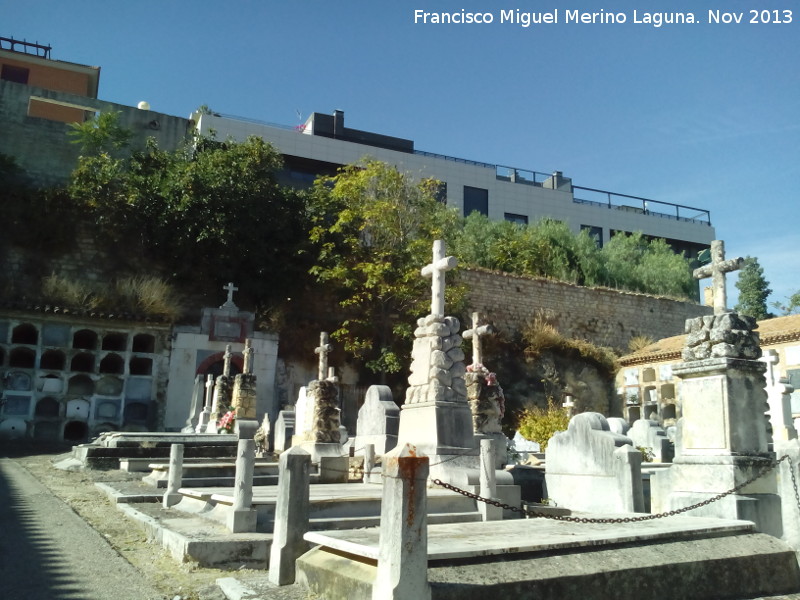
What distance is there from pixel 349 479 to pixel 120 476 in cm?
422

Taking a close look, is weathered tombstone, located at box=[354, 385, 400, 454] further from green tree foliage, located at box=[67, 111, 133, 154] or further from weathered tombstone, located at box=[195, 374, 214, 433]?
green tree foliage, located at box=[67, 111, 133, 154]

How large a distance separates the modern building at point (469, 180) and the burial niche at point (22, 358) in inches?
508

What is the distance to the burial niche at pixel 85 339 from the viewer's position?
19562 mm

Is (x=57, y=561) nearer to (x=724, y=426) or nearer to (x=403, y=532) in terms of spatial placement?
(x=403, y=532)

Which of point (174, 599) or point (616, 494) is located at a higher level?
point (616, 494)

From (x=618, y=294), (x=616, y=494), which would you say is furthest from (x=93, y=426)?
(x=618, y=294)

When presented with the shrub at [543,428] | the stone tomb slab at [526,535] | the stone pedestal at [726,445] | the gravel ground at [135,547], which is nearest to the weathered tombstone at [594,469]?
the stone pedestal at [726,445]

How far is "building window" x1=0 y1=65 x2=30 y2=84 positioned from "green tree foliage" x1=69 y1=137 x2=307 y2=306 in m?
10.3

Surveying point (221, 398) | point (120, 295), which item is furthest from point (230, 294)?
point (221, 398)

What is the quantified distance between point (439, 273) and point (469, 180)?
87.5 feet

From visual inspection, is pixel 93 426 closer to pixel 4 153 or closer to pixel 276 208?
pixel 276 208

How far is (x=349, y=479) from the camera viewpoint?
10.4m

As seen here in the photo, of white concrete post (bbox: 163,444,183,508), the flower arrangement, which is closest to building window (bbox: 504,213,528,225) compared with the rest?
the flower arrangement

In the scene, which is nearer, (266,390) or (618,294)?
(266,390)
